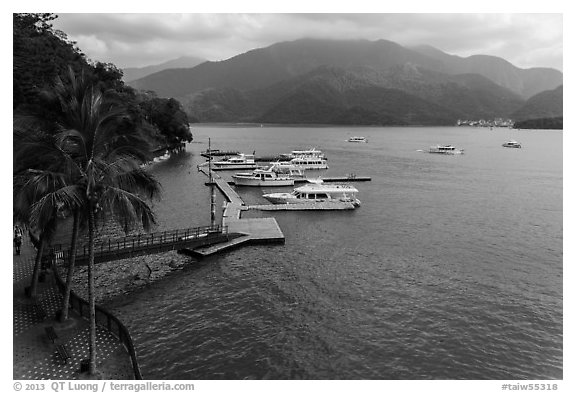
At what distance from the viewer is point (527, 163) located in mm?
142625

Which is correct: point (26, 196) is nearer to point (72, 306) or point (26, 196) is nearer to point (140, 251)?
point (72, 306)

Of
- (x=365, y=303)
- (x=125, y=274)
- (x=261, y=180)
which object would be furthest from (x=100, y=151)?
(x=261, y=180)

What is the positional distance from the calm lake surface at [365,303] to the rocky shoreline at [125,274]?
134 cm

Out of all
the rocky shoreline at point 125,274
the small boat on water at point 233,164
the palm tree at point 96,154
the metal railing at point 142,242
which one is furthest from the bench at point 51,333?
the small boat on water at point 233,164

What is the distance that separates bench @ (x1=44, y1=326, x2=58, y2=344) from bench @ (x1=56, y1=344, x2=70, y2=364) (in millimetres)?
888


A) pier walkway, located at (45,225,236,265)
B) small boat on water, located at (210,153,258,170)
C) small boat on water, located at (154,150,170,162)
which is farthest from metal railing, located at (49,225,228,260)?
small boat on water, located at (154,150,170,162)

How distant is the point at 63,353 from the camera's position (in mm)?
22359

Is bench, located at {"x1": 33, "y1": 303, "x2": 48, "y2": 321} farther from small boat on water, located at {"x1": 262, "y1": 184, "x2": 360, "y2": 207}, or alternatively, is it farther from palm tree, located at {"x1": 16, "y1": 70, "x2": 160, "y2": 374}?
small boat on water, located at {"x1": 262, "y1": 184, "x2": 360, "y2": 207}

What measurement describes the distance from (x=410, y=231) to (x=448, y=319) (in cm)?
2485

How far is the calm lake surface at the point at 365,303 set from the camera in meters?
26.4

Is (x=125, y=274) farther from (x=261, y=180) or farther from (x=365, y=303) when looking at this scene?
(x=261, y=180)

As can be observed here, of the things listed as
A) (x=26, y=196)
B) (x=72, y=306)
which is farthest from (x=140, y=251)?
(x=26, y=196)

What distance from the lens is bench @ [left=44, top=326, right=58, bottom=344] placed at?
2383 centimetres

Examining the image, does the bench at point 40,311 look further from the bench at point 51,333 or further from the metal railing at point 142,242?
the metal railing at point 142,242
